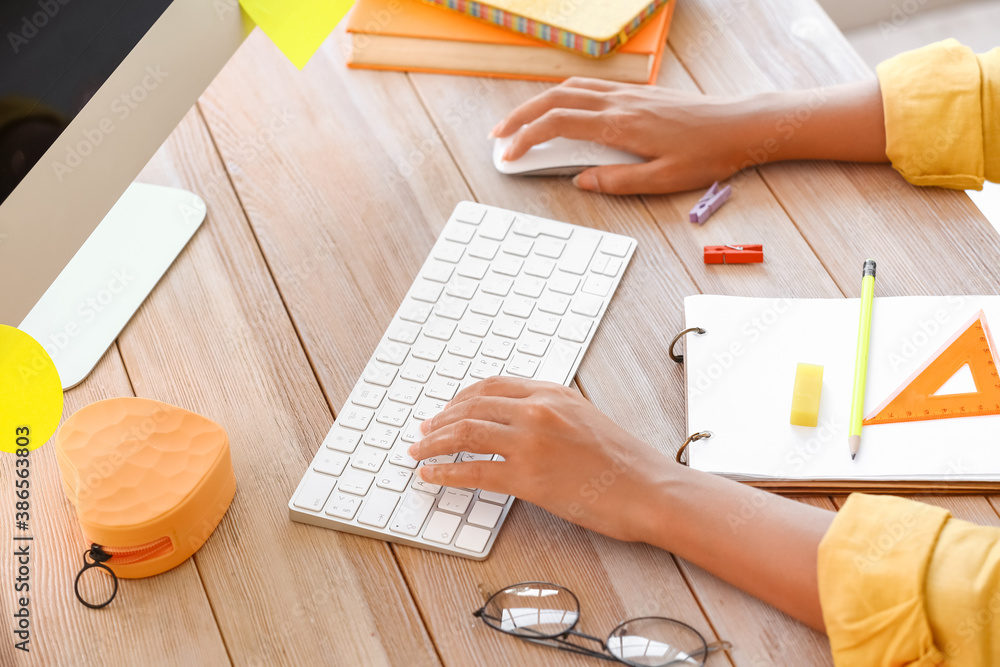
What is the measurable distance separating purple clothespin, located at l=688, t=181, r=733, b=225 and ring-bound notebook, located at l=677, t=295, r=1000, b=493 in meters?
0.12

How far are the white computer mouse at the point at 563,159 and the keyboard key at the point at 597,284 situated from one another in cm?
17

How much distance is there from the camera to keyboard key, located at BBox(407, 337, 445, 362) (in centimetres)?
88

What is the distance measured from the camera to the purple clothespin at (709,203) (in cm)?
98

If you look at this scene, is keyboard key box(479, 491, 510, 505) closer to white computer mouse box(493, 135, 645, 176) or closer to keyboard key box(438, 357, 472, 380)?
keyboard key box(438, 357, 472, 380)

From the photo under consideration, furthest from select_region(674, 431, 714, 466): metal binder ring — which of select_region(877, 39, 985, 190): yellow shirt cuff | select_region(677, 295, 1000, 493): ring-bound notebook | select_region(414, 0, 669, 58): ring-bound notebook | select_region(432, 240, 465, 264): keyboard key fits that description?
select_region(414, 0, 669, 58): ring-bound notebook

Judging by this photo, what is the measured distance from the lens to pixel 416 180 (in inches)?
41.2

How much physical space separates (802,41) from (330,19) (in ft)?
2.02

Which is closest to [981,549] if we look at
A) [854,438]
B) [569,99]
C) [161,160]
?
[854,438]

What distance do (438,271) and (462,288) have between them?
37 mm

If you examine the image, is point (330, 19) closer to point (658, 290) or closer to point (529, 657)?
point (658, 290)

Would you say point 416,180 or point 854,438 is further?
point 416,180

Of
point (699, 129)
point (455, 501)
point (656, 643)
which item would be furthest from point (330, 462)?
point (699, 129)

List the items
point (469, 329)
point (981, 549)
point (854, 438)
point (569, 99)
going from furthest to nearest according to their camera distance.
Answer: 1. point (569, 99)
2. point (469, 329)
3. point (854, 438)
4. point (981, 549)

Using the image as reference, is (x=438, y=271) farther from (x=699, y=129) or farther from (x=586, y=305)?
(x=699, y=129)
